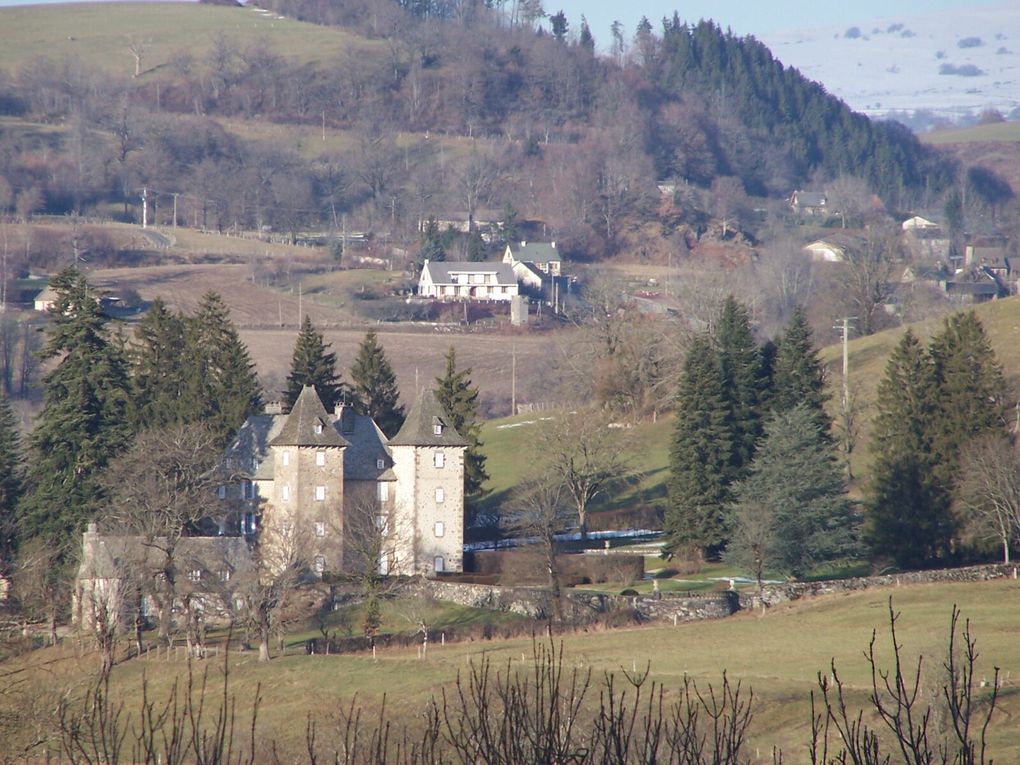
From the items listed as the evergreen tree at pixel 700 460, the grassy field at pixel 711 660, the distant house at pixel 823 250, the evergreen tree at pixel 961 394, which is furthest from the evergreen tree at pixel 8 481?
the distant house at pixel 823 250

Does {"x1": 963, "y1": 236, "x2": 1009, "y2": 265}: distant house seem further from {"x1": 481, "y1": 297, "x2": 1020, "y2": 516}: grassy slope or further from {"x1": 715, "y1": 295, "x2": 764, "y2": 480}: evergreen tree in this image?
{"x1": 715, "y1": 295, "x2": 764, "y2": 480}: evergreen tree

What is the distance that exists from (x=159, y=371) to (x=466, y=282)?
87.6m

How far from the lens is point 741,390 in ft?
209

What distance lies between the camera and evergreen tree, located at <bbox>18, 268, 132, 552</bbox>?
57.7 meters

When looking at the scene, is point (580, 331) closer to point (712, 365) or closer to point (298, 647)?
point (712, 365)

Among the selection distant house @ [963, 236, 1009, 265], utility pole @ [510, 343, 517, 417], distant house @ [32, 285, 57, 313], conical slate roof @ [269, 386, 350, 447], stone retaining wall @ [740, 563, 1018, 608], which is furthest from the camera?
distant house @ [963, 236, 1009, 265]

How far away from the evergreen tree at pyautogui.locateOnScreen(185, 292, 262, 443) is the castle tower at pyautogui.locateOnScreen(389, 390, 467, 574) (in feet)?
26.0

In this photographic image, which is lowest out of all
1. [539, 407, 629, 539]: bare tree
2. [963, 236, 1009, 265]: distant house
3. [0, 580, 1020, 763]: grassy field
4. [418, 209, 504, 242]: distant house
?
[0, 580, 1020, 763]: grassy field

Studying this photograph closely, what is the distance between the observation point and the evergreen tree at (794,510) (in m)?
52.9

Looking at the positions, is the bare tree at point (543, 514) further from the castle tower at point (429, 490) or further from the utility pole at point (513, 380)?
the utility pole at point (513, 380)

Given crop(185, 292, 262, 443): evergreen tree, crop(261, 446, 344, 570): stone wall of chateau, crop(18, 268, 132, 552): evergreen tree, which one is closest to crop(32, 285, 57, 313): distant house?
crop(185, 292, 262, 443): evergreen tree

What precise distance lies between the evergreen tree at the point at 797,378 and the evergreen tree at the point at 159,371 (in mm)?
24100

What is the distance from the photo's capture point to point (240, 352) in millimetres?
67500

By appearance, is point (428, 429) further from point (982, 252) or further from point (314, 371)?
point (982, 252)
